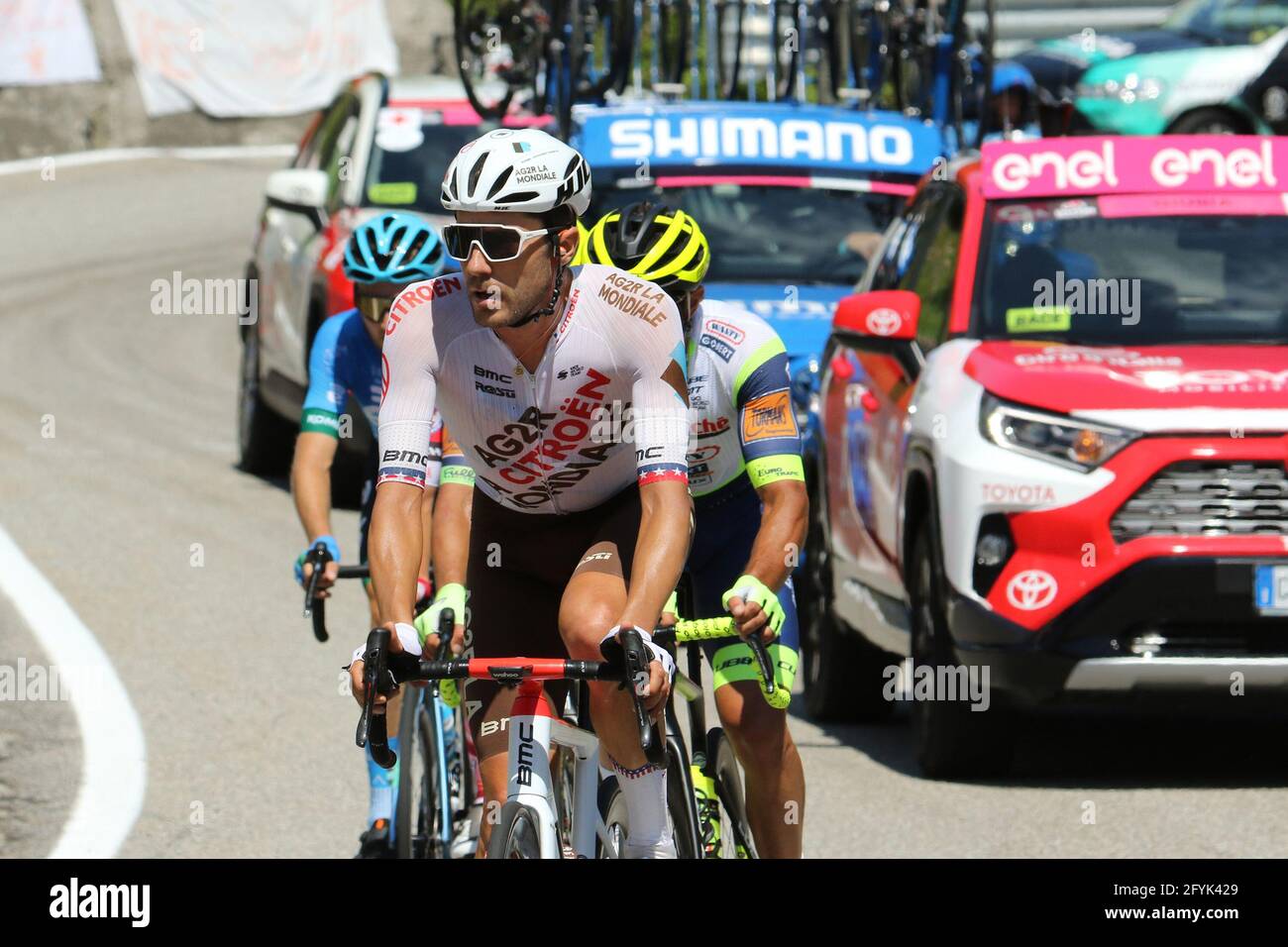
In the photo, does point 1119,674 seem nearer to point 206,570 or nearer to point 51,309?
point 206,570

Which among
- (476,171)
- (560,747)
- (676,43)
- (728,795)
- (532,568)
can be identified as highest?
(676,43)

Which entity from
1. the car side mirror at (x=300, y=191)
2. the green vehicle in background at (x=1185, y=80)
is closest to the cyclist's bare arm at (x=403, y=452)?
the car side mirror at (x=300, y=191)

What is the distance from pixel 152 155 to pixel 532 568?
28.9 metres

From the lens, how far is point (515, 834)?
17.6 ft

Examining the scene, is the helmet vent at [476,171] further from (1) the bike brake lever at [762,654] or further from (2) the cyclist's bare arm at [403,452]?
(1) the bike brake lever at [762,654]

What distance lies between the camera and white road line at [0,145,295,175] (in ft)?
108

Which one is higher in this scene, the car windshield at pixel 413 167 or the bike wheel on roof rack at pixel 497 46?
the bike wheel on roof rack at pixel 497 46

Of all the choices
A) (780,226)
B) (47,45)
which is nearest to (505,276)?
(780,226)

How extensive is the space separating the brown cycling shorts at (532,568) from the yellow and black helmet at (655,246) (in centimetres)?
72

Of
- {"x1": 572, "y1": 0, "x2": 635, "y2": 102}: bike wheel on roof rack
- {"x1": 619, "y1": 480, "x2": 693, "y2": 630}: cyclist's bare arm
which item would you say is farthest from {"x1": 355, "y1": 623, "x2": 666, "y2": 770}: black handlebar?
{"x1": 572, "y1": 0, "x2": 635, "y2": 102}: bike wheel on roof rack

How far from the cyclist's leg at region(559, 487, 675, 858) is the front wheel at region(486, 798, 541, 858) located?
35 centimetres

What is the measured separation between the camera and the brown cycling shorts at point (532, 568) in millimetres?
6059

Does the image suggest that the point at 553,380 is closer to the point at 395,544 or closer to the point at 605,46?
the point at 395,544
